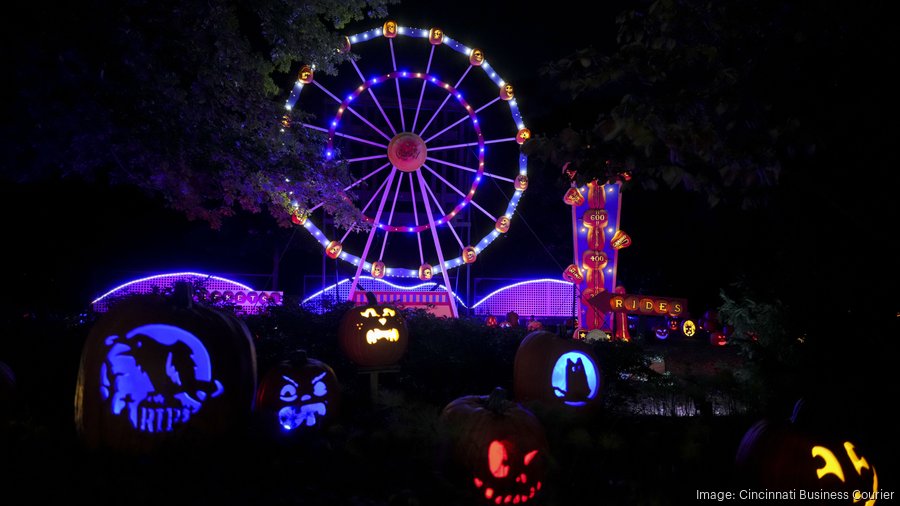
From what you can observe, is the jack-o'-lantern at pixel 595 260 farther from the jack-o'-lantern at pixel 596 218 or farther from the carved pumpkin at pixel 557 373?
the carved pumpkin at pixel 557 373

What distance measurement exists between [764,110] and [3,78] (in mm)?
6106

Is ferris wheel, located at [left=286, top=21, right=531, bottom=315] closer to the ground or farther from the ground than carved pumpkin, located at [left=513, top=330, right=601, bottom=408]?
farther from the ground

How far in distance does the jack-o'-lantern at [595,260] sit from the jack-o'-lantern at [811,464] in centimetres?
1297

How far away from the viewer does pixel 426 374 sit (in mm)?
7547

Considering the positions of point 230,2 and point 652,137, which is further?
point 230,2

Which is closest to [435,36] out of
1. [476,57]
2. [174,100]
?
[476,57]

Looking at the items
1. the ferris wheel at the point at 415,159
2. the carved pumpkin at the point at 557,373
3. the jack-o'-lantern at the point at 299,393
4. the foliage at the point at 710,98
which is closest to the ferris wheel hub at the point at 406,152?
the ferris wheel at the point at 415,159

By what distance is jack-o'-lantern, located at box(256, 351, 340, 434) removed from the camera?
5.38 metres

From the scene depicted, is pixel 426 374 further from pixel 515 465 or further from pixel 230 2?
pixel 230 2

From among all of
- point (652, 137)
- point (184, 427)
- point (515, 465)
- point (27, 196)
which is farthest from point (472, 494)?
point (27, 196)

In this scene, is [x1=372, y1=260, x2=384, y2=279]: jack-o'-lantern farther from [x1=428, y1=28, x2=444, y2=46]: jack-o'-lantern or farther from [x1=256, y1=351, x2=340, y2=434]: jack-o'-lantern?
[x1=256, y1=351, x2=340, y2=434]: jack-o'-lantern

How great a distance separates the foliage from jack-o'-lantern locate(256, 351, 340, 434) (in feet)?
9.81

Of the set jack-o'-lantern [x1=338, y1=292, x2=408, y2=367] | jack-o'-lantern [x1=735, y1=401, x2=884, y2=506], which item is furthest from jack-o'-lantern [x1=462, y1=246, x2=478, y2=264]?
jack-o'-lantern [x1=735, y1=401, x2=884, y2=506]

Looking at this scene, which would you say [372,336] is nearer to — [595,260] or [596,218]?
[595,260]
